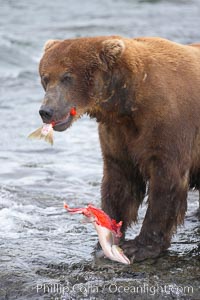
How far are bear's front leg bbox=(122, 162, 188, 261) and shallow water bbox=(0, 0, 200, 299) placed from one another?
0.42 ft

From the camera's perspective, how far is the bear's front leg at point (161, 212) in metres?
6.27

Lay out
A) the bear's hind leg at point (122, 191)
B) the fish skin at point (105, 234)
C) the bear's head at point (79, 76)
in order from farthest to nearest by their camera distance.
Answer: the bear's hind leg at point (122, 191)
the fish skin at point (105, 234)
the bear's head at point (79, 76)

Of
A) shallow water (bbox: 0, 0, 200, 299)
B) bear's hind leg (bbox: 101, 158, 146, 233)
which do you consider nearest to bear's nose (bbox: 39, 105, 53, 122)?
bear's hind leg (bbox: 101, 158, 146, 233)

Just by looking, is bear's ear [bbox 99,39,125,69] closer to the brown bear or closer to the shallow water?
the brown bear

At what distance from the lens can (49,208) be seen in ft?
26.4

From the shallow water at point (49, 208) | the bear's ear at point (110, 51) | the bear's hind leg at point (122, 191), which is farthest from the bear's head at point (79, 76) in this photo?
the shallow water at point (49, 208)

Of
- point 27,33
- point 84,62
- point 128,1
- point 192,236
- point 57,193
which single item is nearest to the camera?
point 84,62

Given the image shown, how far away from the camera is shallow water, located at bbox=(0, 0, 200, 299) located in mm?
5988

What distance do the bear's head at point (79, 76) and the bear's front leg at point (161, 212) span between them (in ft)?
2.25

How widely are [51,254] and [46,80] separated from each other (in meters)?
1.38

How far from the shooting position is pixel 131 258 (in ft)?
21.0

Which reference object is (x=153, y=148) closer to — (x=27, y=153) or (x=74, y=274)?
(x=74, y=274)

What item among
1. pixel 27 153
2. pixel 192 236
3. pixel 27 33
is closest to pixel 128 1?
pixel 27 33

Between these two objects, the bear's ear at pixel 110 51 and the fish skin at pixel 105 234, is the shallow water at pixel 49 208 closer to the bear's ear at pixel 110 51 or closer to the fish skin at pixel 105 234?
the fish skin at pixel 105 234
